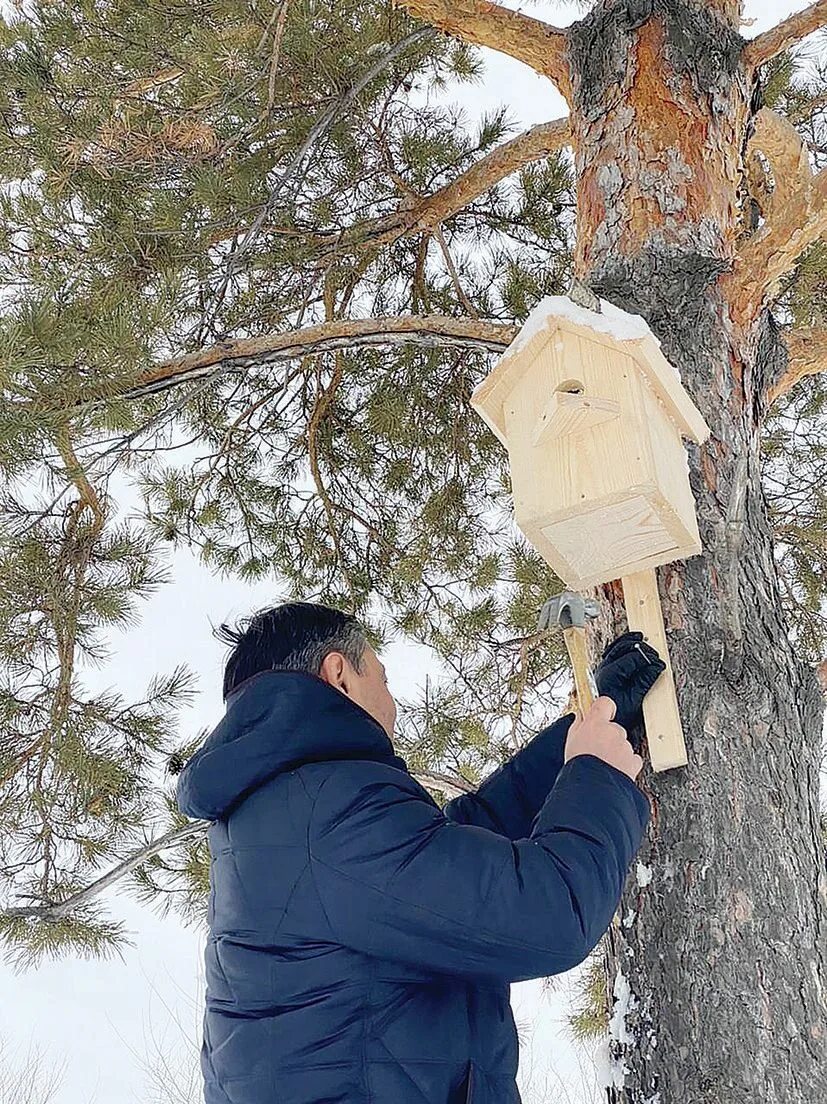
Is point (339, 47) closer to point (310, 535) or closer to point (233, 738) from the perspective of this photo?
point (310, 535)

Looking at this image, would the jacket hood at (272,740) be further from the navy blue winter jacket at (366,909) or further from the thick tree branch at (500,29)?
the thick tree branch at (500,29)

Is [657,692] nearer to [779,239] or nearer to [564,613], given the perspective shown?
[564,613]

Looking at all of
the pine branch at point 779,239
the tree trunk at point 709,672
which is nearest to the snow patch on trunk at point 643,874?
the tree trunk at point 709,672

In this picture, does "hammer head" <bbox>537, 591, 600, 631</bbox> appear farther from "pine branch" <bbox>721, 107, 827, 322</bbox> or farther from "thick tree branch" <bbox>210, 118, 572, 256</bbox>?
"thick tree branch" <bbox>210, 118, 572, 256</bbox>

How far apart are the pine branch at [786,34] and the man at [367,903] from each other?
139 cm

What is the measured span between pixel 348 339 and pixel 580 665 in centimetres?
98

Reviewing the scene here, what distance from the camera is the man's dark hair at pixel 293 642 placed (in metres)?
1.32

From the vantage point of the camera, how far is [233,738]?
3.81ft

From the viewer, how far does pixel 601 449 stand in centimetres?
131

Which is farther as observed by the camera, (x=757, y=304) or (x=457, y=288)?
(x=457, y=288)

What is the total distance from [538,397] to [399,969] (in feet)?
2.33

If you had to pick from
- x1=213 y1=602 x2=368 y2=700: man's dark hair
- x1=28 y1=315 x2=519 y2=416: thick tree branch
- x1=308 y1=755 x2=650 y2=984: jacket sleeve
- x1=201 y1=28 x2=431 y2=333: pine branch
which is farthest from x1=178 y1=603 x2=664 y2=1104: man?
x1=201 y1=28 x2=431 y2=333: pine branch

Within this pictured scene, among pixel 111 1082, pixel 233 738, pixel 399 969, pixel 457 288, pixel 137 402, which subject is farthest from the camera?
pixel 111 1082

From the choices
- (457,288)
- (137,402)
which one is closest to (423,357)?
(457,288)
